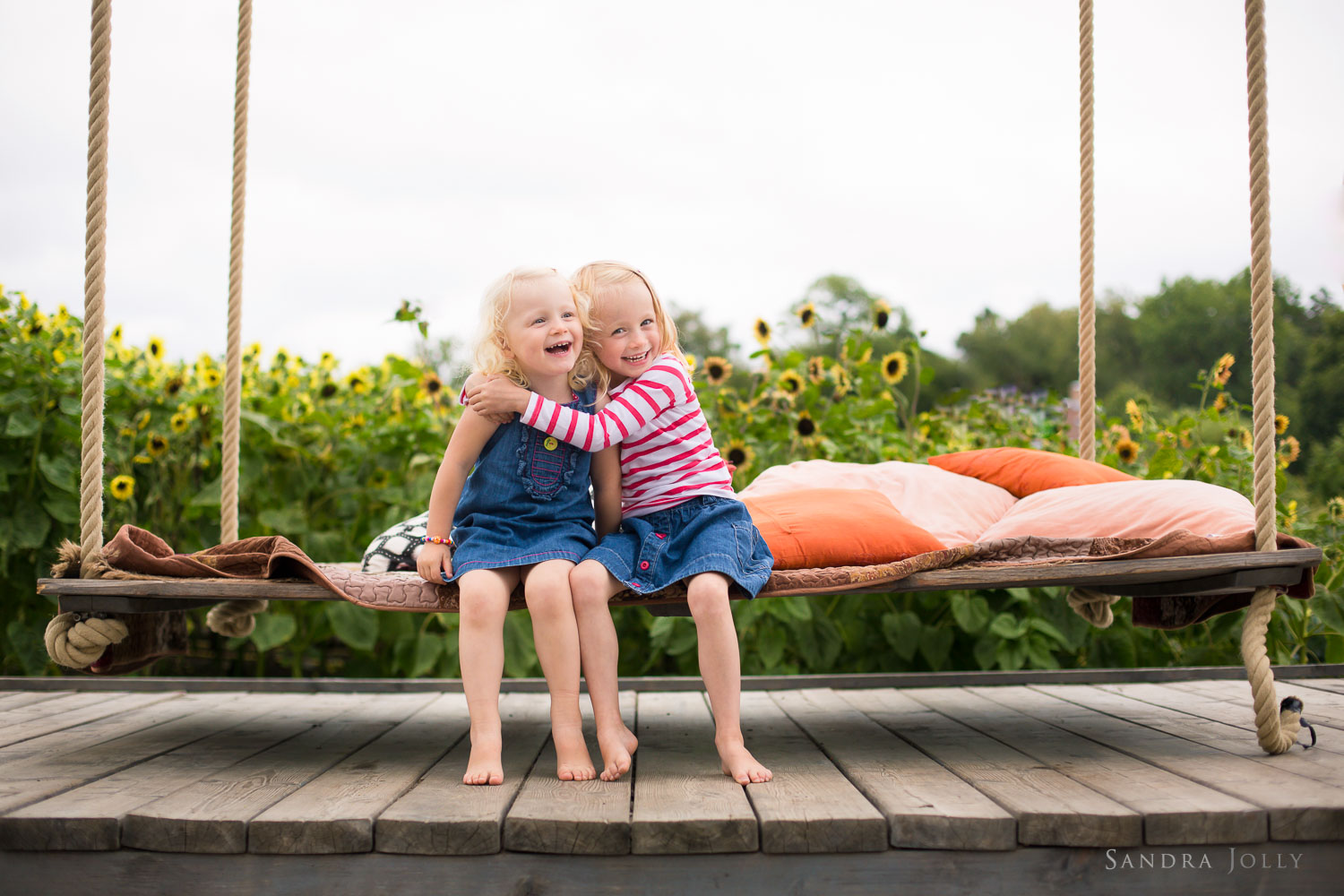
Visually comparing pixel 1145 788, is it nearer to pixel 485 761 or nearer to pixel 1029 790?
pixel 1029 790

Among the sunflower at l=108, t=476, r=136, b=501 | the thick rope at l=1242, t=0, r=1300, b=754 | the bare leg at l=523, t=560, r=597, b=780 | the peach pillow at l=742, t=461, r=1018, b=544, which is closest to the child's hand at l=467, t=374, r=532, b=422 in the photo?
the bare leg at l=523, t=560, r=597, b=780

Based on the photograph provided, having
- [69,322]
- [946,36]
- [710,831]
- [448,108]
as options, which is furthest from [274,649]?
[448,108]

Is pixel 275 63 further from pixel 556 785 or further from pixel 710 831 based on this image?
pixel 710 831

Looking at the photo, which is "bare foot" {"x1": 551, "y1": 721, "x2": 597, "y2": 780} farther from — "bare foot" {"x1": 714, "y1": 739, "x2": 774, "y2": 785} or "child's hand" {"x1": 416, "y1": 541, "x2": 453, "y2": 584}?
"child's hand" {"x1": 416, "y1": 541, "x2": 453, "y2": 584}

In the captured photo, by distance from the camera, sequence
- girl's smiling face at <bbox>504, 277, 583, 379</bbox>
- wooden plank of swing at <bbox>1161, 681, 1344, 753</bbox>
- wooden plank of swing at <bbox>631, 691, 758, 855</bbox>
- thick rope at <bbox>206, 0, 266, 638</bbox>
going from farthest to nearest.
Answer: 1. thick rope at <bbox>206, 0, 266, 638</bbox>
2. wooden plank of swing at <bbox>1161, 681, 1344, 753</bbox>
3. girl's smiling face at <bbox>504, 277, 583, 379</bbox>
4. wooden plank of swing at <bbox>631, 691, 758, 855</bbox>

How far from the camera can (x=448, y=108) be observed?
633cm

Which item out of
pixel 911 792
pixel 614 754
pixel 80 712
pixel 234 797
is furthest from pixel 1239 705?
pixel 80 712

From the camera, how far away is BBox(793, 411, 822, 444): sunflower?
3.04m

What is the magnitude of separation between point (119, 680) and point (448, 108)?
16.0ft

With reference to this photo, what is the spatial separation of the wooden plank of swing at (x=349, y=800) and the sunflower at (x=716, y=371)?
5.35 ft

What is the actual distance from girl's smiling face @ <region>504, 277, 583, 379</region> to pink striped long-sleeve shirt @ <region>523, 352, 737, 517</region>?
0.10 m

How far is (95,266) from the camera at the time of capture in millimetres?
1814

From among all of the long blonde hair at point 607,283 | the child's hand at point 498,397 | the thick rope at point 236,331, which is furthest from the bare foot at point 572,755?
the thick rope at point 236,331

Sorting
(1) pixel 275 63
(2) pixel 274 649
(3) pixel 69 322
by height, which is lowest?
(2) pixel 274 649
